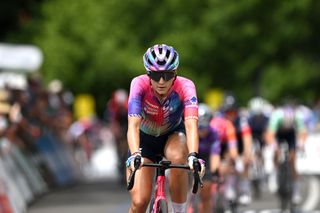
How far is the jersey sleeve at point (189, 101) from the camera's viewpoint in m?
10.8

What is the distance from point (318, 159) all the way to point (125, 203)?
346 inches

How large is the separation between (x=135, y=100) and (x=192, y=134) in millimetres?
604

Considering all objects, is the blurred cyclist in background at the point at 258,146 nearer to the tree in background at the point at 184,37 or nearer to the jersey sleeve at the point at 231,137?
the jersey sleeve at the point at 231,137

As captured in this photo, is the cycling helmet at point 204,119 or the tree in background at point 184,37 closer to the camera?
the cycling helmet at point 204,119

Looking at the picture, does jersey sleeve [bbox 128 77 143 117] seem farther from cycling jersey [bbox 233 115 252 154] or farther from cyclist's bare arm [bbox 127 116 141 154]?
cycling jersey [bbox 233 115 252 154]

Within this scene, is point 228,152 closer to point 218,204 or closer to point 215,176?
point 218,204

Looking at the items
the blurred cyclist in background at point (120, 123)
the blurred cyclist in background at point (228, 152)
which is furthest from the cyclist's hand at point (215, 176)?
the blurred cyclist in background at point (120, 123)

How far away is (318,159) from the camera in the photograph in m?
29.6

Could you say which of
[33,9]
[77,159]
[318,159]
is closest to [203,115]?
[318,159]

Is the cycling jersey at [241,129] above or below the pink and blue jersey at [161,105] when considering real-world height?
above

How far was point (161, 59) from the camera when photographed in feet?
35.2

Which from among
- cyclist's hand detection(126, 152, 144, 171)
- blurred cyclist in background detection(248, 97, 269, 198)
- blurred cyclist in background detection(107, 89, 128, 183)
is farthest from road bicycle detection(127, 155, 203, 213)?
blurred cyclist in background detection(107, 89, 128, 183)

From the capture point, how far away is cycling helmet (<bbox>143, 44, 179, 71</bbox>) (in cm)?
1070

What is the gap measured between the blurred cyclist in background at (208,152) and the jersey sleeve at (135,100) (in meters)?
4.18
